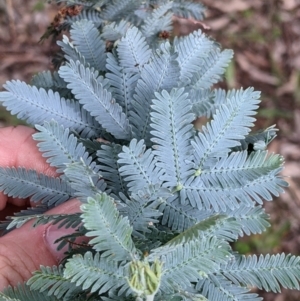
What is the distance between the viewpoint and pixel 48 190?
0.97m

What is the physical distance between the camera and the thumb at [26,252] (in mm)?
1021

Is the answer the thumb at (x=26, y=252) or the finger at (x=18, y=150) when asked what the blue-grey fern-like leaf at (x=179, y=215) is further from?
the finger at (x=18, y=150)

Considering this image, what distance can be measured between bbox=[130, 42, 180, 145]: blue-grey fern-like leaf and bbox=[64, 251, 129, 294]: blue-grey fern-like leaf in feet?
1.07

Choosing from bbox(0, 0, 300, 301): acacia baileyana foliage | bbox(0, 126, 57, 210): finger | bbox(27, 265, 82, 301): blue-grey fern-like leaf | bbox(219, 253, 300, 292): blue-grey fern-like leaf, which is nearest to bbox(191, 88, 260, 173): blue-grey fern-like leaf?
bbox(0, 0, 300, 301): acacia baileyana foliage

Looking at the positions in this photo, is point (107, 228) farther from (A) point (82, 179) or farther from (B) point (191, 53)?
(B) point (191, 53)

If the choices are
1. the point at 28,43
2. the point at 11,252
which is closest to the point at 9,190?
the point at 11,252

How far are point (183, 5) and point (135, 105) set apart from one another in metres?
0.55

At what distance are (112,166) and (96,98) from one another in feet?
0.52

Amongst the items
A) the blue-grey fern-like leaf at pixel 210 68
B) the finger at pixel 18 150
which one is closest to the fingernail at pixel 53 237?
the finger at pixel 18 150

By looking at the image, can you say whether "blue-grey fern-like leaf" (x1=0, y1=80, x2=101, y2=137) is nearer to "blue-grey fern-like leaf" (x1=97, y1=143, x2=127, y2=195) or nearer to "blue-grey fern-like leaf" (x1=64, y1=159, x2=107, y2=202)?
"blue-grey fern-like leaf" (x1=97, y1=143, x2=127, y2=195)

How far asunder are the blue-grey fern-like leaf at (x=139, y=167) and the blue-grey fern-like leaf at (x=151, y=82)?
11 cm

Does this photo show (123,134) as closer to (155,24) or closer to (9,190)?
(9,190)

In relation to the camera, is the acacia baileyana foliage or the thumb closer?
the acacia baileyana foliage

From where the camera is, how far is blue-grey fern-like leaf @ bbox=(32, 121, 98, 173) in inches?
35.5
